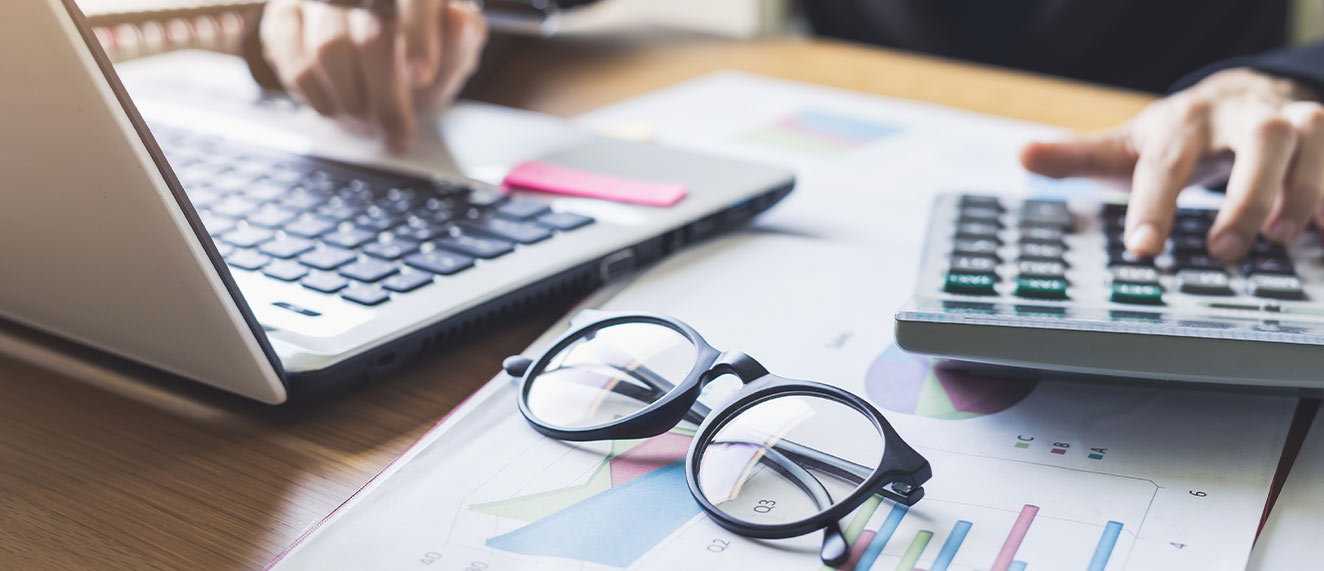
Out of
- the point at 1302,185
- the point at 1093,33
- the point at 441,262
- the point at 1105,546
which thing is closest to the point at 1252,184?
the point at 1302,185

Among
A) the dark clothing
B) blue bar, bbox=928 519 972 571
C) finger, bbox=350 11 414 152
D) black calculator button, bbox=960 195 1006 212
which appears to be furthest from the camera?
the dark clothing

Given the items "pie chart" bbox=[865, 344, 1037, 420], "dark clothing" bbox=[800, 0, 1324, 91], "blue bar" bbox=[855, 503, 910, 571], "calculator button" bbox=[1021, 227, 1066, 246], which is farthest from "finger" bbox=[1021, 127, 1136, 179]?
"dark clothing" bbox=[800, 0, 1324, 91]

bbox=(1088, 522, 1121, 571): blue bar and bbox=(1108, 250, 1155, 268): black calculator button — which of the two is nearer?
bbox=(1088, 522, 1121, 571): blue bar

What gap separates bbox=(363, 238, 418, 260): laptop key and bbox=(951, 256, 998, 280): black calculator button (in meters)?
0.23

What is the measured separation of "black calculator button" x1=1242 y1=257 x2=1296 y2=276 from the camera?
1.36ft

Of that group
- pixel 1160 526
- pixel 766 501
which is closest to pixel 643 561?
pixel 766 501

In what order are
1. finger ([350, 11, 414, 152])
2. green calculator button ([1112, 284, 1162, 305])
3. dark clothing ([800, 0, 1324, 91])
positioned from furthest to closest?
dark clothing ([800, 0, 1324, 91])
finger ([350, 11, 414, 152])
green calculator button ([1112, 284, 1162, 305])

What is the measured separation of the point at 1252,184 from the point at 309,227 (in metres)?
0.42

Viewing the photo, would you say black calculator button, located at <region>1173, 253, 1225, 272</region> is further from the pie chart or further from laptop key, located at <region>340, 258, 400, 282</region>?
laptop key, located at <region>340, 258, 400, 282</region>

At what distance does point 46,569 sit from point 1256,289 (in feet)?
1.40

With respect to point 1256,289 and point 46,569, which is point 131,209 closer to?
point 46,569

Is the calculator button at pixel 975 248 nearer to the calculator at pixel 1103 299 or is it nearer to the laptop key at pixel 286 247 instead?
the calculator at pixel 1103 299

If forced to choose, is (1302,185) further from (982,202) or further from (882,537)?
(882,537)

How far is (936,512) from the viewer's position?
0.98 ft
